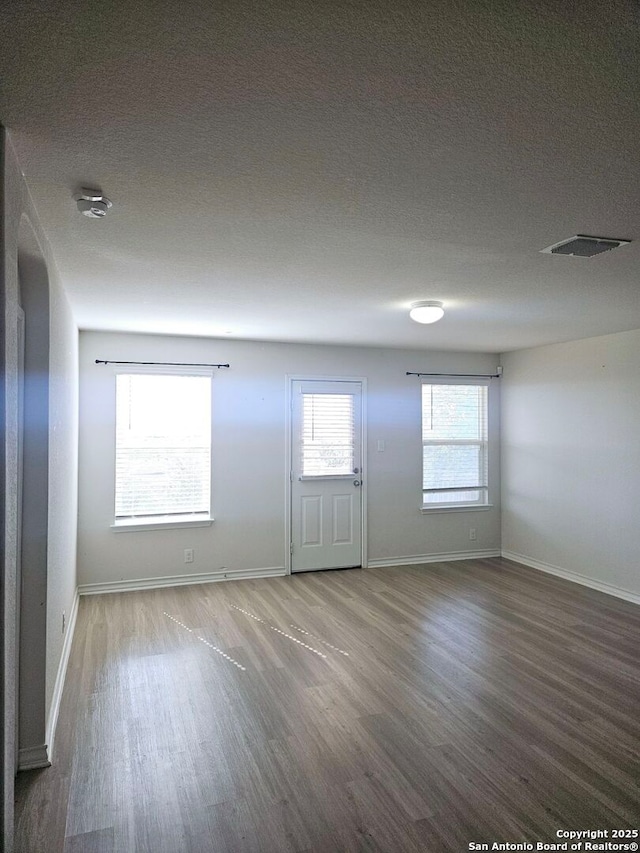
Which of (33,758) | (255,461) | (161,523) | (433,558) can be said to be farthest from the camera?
(433,558)

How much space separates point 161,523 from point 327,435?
1922 mm

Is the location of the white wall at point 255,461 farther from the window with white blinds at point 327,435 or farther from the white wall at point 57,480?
the white wall at point 57,480

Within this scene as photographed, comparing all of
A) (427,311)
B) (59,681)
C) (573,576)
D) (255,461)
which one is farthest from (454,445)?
(59,681)

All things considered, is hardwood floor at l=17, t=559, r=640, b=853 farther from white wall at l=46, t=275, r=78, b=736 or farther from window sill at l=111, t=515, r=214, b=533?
window sill at l=111, t=515, r=214, b=533

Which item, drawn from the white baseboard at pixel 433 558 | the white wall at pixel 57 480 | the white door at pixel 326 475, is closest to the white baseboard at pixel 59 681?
the white wall at pixel 57 480

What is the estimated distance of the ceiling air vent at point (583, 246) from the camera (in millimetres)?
2383

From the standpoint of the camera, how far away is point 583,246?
2.46 metres

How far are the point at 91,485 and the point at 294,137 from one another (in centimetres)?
413

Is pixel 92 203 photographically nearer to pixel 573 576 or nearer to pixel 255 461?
pixel 255 461

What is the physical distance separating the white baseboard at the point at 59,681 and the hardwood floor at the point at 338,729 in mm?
57

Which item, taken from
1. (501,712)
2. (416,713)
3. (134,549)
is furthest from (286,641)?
(134,549)

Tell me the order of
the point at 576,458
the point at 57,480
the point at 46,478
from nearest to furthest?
the point at 46,478 < the point at 57,480 < the point at 576,458

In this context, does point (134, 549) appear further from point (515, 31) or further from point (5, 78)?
point (515, 31)

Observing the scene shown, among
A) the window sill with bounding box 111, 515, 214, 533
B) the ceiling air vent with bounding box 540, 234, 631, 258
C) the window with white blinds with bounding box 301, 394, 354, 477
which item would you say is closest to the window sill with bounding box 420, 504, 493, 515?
the window with white blinds with bounding box 301, 394, 354, 477
